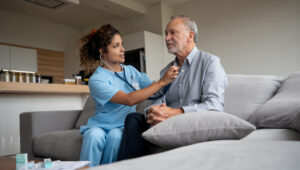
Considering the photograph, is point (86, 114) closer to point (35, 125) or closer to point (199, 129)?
point (35, 125)

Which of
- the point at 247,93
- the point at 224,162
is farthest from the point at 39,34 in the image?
the point at 224,162

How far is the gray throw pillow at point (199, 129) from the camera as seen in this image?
104cm

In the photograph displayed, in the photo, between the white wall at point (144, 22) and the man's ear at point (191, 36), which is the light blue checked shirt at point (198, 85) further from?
the white wall at point (144, 22)

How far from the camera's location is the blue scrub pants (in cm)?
148

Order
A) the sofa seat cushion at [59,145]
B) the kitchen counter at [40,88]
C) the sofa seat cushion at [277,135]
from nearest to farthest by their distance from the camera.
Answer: the sofa seat cushion at [277,135] → the sofa seat cushion at [59,145] → the kitchen counter at [40,88]

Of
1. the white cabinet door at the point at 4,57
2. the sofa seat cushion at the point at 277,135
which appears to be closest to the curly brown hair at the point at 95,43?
the sofa seat cushion at the point at 277,135

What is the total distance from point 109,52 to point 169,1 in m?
4.12

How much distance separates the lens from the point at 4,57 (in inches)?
221

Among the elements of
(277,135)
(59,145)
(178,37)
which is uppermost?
(178,37)

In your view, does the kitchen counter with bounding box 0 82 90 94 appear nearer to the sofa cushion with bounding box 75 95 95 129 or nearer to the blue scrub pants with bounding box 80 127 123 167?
the sofa cushion with bounding box 75 95 95 129

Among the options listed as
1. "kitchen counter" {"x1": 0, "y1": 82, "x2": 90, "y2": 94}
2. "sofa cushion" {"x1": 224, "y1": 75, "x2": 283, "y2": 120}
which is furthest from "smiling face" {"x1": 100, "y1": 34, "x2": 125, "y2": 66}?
"kitchen counter" {"x1": 0, "y1": 82, "x2": 90, "y2": 94}

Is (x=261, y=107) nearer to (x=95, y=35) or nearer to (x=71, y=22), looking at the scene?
(x=95, y=35)

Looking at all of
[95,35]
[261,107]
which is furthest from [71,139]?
[261,107]

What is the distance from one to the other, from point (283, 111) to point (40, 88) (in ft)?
8.21
